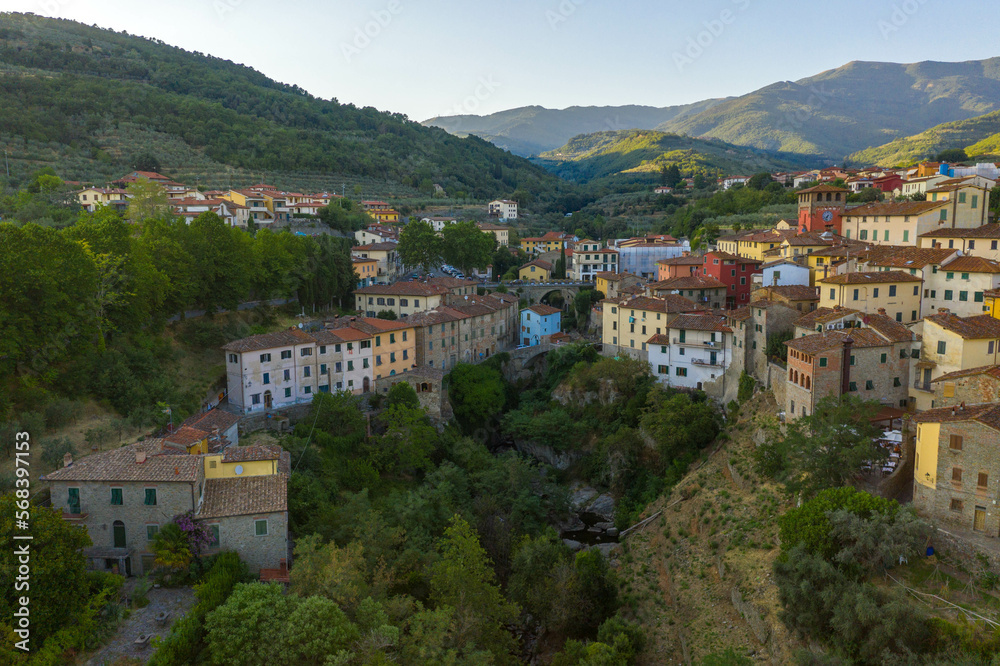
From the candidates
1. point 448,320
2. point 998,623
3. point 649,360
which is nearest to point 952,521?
point 998,623

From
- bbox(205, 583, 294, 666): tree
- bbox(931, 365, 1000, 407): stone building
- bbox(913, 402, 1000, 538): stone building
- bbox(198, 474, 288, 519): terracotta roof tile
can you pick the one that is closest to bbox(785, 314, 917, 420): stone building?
bbox(931, 365, 1000, 407): stone building

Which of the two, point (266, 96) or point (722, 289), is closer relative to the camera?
point (722, 289)

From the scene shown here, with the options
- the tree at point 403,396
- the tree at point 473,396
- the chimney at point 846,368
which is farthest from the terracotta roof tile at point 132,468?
the chimney at point 846,368

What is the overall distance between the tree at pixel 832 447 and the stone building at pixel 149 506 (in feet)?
61.7

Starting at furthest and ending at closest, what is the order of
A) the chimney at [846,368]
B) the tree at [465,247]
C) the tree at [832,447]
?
the tree at [465,247]
the chimney at [846,368]
the tree at [832,447]

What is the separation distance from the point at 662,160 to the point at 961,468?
458ft

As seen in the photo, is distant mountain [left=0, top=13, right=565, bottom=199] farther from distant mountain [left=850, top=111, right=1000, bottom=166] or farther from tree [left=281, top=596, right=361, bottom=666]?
tree [left=281, top=596, right=361, bottom=666]

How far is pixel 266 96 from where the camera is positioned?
127 meters

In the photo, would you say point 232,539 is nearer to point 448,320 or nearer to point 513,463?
point 513,463

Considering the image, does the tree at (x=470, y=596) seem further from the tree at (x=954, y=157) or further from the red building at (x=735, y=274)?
the tree at (x=954, y=157)

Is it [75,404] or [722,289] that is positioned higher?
[722,289]

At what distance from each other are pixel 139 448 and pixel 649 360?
29312 mm

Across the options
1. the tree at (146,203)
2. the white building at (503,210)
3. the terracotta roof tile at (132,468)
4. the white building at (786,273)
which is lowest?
the terracotta roof tile at (132,468)

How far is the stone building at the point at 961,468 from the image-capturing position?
20.4m
